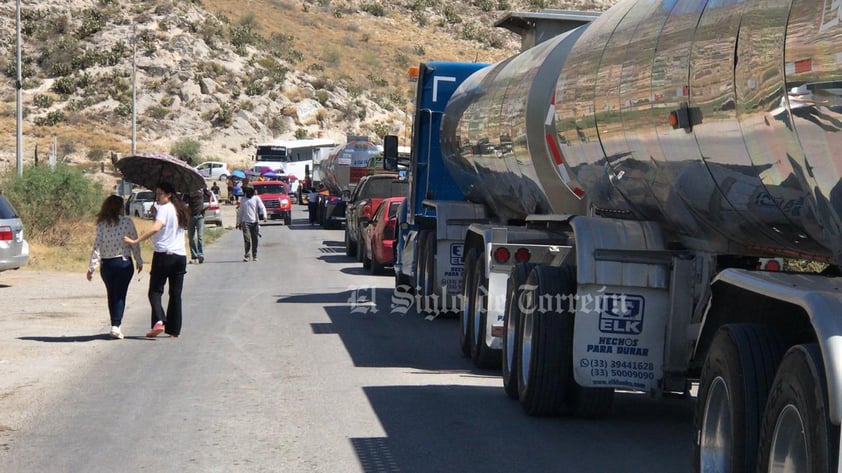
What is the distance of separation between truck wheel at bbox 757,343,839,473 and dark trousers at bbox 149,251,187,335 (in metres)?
9.74

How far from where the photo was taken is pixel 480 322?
40.2 feet

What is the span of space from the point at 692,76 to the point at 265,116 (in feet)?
258

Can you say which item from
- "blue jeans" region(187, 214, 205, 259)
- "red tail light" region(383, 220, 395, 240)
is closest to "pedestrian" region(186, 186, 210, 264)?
"blue jeans" region(187, 214, 205, 259)

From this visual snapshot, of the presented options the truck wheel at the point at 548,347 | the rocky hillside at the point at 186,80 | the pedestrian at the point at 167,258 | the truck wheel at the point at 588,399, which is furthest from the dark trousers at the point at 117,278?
the rocky hillside at the point at 186,80

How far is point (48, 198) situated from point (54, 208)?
0.28m

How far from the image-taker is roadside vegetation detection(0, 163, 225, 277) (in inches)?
1154

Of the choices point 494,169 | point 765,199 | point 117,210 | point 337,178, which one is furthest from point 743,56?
point 337,178

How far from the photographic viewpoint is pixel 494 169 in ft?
45.1

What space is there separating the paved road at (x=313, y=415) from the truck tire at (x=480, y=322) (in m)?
0.14

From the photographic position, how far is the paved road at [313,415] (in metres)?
7.97

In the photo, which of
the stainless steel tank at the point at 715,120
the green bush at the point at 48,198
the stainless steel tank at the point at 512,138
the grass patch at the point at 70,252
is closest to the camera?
the stainless steel tank at the point at 715,120

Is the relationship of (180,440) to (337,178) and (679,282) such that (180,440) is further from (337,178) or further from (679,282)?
(337,178)

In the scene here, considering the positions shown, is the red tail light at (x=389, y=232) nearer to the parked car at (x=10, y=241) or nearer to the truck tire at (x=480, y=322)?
the parked car at (x=10, y=241)

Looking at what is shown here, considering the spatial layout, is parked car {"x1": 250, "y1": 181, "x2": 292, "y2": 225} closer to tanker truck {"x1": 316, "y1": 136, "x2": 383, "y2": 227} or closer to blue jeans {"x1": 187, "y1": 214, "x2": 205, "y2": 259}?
tanker truck {"x1": 316, "y1": 136, "x2": 383, "y2": 227}
